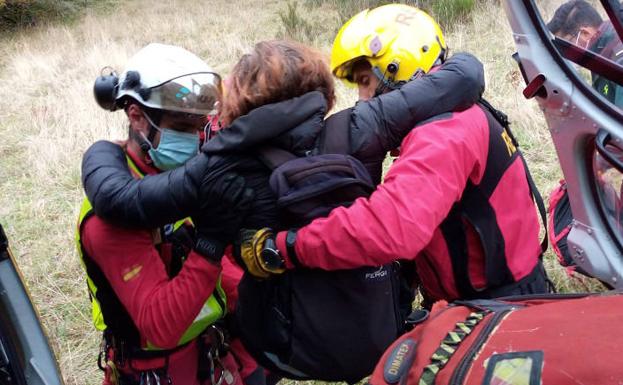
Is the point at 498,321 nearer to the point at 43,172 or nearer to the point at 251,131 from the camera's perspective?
the point at 251,131

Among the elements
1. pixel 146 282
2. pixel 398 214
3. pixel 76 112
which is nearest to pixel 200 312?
pixel 146 282

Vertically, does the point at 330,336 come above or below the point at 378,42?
below

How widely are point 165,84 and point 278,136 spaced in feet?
2.36

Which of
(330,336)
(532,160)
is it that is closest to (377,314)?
(330,336)

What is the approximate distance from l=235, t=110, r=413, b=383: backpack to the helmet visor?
25.2 inches

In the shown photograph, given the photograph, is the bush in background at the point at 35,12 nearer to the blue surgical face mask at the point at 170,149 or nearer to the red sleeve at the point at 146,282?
the blue surgical face mask at the point at 170,149

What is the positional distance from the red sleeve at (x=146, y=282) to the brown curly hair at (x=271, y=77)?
56cm

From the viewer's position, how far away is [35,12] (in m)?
20.8

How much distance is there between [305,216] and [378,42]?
3.20 feet

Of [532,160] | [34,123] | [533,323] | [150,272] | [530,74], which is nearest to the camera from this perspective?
[533,323]

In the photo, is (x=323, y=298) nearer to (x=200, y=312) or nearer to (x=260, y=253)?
(x=260, y=253)

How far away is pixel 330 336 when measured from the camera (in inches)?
76.2

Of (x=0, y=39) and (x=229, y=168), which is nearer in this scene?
(x=229, y=168)

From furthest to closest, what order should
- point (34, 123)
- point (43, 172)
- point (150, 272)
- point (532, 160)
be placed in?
point (34, 123)
point (43, 172)
point (532, 160)
point (150, 272)
